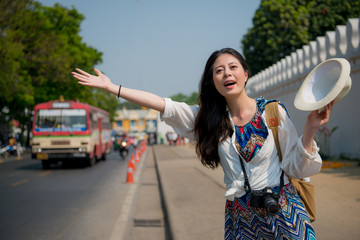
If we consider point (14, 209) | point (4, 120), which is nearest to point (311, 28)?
point (4, 120)

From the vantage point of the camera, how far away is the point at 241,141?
93.7 inches

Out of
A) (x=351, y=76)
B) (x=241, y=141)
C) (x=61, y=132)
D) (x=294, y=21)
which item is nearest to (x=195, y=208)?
(x=241, y=141)

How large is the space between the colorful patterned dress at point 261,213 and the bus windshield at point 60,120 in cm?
1642

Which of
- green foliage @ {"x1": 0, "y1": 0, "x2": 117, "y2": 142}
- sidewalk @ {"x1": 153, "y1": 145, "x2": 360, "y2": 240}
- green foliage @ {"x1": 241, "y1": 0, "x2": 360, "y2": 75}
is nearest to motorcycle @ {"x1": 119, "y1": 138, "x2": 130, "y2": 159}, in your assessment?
green foliage @ {"x1": 0, "y1": 0, "x2": 117, "y2": 142}

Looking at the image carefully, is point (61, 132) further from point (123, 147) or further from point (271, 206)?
point (271, 206)

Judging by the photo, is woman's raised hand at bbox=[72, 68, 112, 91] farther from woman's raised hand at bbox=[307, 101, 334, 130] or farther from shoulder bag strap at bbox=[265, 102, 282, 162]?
woman's raised hand at bbox=[307, 101, 334, 130]

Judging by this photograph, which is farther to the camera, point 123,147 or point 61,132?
point 123,147

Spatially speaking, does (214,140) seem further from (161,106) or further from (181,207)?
(181,207)

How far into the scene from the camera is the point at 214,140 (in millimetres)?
2490

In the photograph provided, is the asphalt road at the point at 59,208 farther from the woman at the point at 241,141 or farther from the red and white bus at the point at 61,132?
the woman at the point at 241,141

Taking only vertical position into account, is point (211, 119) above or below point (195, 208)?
above

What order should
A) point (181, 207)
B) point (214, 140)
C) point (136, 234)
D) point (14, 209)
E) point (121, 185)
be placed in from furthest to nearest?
point (121, 185)
point (14, 209)
point (181, 207)
point (136, 234)
point (214, 140)

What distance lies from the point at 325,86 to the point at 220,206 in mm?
5597

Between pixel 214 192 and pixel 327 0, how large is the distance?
101 ft
